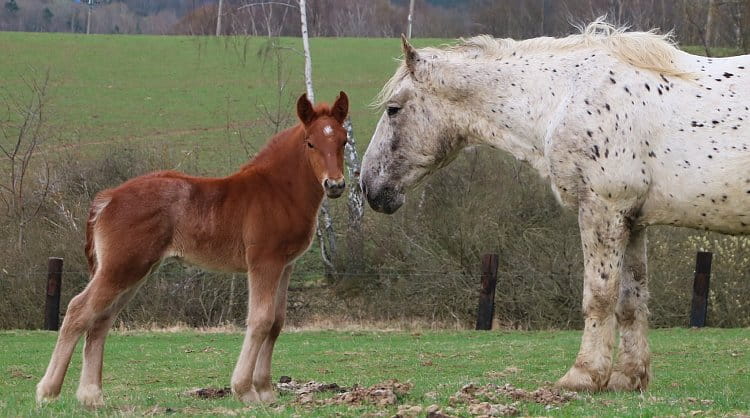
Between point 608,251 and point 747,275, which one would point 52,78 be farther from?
point 608,251

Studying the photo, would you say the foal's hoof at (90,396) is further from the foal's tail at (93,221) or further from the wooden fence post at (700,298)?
the wooden fence post at (700,298)

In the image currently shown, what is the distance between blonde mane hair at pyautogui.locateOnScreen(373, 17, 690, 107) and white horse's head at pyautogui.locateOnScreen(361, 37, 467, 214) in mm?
115

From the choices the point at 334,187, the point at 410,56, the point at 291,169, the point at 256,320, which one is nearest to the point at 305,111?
the point at 291,169

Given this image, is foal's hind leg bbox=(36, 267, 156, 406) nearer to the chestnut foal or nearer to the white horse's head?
the chestnut foal

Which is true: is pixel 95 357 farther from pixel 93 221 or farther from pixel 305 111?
pixel 305 111

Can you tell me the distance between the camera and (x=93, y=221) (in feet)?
24.3

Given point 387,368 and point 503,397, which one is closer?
point 503,397

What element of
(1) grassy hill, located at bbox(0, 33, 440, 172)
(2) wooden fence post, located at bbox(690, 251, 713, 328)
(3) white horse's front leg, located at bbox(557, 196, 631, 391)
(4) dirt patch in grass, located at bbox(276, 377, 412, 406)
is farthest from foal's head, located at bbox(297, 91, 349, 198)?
(1) grassy hill, located at bbox(0, 33, 440, 172)

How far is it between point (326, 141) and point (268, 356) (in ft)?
5.64

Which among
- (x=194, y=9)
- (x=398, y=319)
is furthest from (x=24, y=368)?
(x=194, y=9)

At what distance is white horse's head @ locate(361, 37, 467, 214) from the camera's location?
8203 millimetres

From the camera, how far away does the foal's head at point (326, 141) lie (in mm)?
7117

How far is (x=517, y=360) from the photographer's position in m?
13.3

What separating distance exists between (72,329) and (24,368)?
22.0 ft
